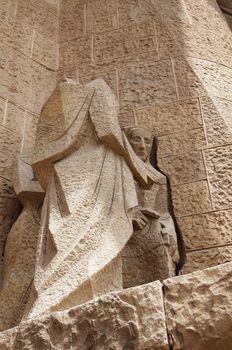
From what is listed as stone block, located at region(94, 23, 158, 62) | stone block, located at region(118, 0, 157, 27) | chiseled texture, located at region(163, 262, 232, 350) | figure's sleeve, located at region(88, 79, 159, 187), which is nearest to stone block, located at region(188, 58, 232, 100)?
stone block, located at region(94, 23, 158, 62)

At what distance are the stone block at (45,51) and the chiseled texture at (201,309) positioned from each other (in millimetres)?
3249

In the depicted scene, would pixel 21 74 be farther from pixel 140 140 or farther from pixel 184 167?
pixel 184 167

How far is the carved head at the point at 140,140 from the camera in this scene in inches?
149

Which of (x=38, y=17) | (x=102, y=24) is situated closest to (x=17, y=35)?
(x=38, y=17)

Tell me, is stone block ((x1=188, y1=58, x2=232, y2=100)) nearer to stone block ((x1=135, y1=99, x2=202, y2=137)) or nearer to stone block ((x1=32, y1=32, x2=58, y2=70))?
stone block ((x1=135, y1=99, x2=202, y2=137))

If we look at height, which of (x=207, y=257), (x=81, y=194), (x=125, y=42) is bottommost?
(x=207, y=257)

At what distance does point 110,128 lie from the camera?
3227mm

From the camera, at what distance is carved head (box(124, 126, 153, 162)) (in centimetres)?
378

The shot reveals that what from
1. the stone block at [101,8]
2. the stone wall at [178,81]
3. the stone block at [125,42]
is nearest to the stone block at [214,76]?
the stone wall at [178,81]

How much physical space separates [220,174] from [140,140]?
0.55 m

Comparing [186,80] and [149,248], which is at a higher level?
[186,80]

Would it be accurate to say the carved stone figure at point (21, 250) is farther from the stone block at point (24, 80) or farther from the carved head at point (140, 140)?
the stone block at point (24, 80)

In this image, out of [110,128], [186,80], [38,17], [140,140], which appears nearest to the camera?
[110,128]

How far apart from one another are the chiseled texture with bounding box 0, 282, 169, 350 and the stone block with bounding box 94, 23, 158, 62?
10.0 feet
